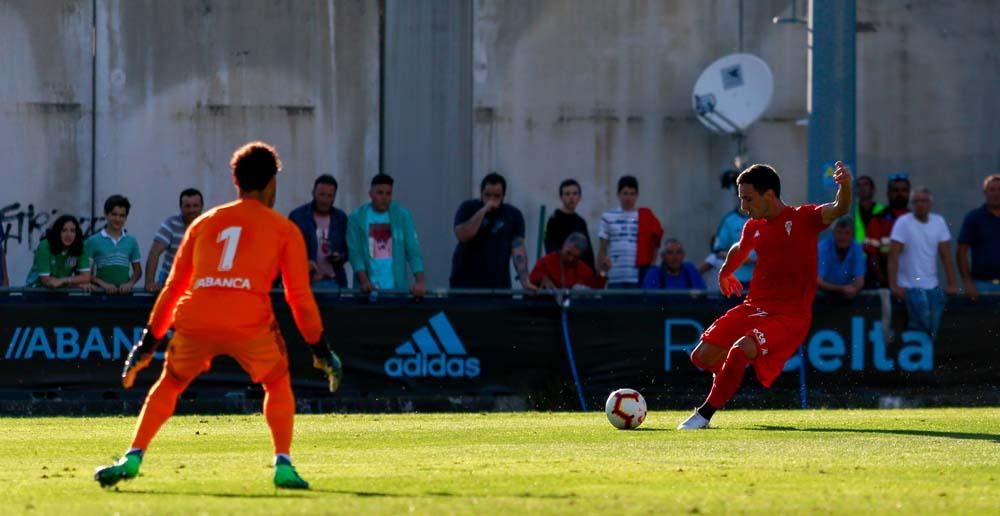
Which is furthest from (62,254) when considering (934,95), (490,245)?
(934,95)

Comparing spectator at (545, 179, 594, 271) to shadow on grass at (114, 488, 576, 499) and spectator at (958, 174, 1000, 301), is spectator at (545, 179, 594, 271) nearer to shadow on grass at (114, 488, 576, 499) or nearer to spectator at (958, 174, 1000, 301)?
spectator at (958, 174, 1000, 301)

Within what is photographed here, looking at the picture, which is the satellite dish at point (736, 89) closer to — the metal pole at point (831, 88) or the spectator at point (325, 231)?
the metal pole at point (831, 88)

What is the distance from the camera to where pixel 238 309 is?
9055mm

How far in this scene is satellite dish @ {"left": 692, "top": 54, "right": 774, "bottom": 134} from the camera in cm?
2284

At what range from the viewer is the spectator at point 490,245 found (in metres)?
18.4

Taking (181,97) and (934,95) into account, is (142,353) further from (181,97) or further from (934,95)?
(934,95)

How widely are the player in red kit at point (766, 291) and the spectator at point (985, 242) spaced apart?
599cm

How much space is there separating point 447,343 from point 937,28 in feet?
32.2

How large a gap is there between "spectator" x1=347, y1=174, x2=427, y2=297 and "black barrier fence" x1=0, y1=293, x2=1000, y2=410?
28.7 inches

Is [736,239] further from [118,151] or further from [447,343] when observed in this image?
[118,151]

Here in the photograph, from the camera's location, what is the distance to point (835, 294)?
18141 millimetres

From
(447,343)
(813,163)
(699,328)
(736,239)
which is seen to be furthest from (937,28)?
(447,343)

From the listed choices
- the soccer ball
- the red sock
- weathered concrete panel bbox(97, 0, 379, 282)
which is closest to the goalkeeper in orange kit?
the soccer ball

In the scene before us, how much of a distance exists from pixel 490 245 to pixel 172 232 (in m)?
3.20
